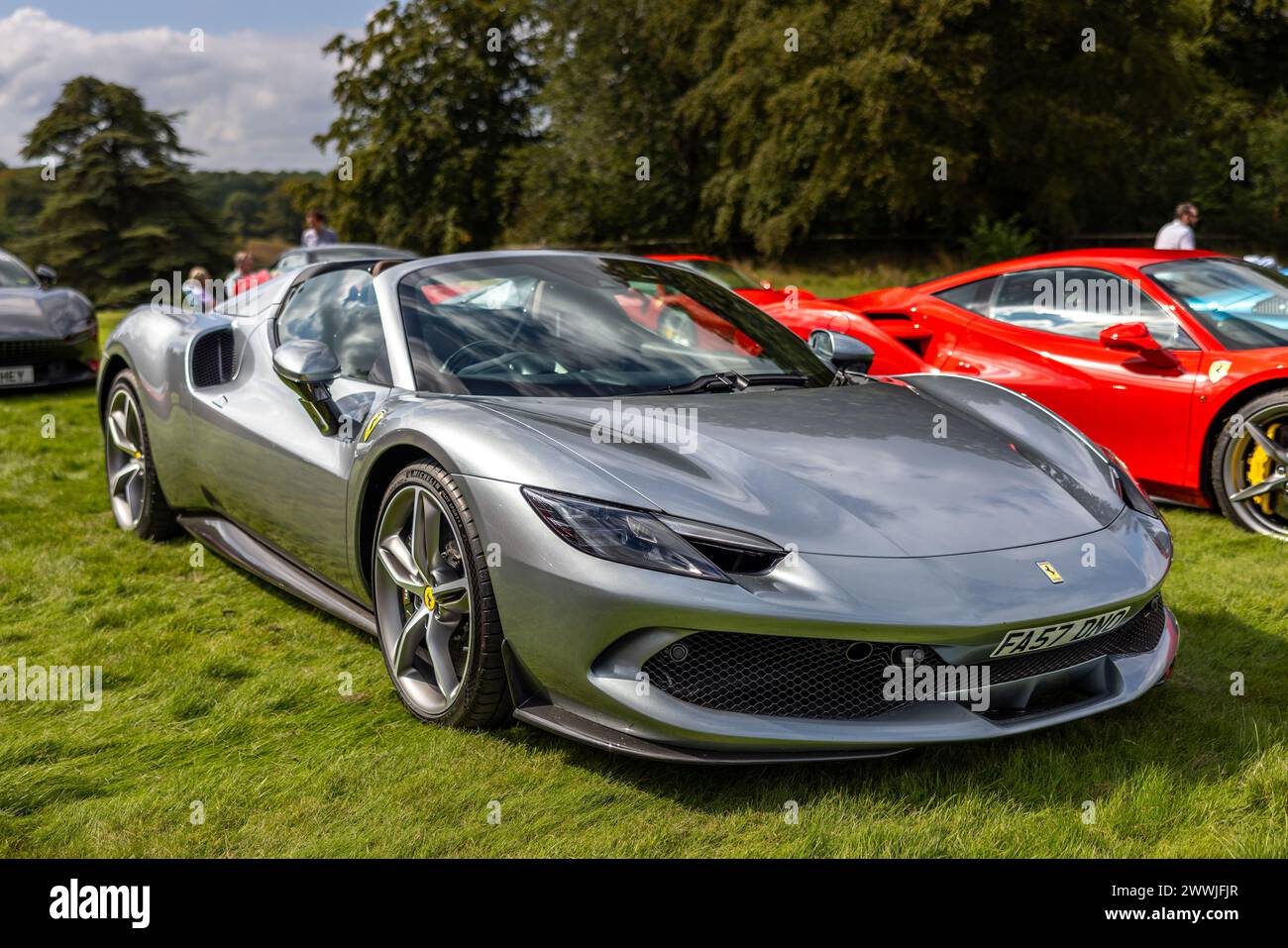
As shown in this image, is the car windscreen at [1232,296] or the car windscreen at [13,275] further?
the car windscreen at [13,275]

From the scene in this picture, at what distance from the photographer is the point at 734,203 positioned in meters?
29.2

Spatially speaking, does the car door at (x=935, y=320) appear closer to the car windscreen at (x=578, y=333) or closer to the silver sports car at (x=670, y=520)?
the silver sports car at (x=670, y=520)

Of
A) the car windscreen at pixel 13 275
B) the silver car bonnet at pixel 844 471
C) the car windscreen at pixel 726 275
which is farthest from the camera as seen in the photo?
the car windscreen at pixel 726 275

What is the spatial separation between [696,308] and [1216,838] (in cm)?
231

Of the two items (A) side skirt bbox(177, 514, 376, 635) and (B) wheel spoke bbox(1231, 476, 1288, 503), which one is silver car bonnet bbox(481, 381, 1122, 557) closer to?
(A) side skirt bbox(177, 514, 376, 635)

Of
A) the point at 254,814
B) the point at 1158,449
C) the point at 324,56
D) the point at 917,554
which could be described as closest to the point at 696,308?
the point at 917,554

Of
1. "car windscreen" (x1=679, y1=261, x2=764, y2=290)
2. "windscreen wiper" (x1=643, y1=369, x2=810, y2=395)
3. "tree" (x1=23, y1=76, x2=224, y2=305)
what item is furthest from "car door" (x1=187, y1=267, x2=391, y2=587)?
"tree" (x1=23, y1=76, x2=224, y2=305)

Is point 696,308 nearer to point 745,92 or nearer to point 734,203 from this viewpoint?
point 745,92

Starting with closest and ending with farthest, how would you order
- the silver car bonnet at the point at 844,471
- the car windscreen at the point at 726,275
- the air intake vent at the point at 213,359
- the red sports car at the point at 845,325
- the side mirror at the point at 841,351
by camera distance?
the silver car bonnet at the point at 844,471 → the side mirror at the point at 841,351 → the air intake vent at the point at 213,359 → the red sports car at the point at 845,325 → the car windscreen at the point at 726,275

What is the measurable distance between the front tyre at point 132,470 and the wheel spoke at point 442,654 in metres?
2.33

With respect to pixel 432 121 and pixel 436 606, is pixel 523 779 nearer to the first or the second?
pixel 436 606

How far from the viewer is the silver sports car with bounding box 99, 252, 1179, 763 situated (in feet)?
8.61

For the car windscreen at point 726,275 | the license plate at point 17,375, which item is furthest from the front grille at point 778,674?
the license plate at point 17,375

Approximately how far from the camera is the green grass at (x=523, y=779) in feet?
8.33
